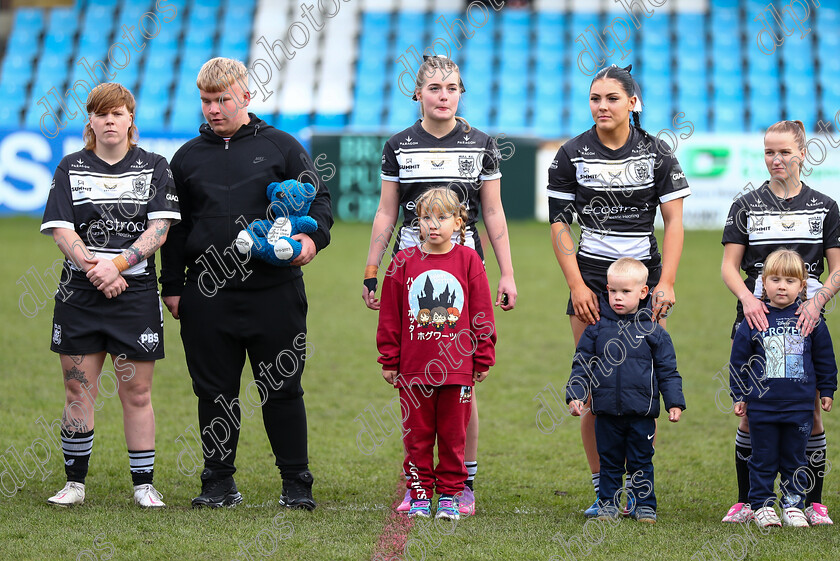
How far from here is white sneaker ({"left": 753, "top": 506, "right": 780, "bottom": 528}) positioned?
413 centimetres

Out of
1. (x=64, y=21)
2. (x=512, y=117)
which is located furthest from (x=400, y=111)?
(x=64, y=21)

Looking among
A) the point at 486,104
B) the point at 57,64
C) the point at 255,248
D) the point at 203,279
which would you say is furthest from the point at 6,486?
the point at 57,64

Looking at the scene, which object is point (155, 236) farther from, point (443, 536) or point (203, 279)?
point (443, 536)

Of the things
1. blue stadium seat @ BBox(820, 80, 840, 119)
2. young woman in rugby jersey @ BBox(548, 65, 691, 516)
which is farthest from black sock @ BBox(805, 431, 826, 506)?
blue stadium seat @ BBox(820, 80, 840, 119)

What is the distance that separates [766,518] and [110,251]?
3.03m

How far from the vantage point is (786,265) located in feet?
13.7

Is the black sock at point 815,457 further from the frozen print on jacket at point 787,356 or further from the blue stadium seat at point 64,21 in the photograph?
the blue stadium seat at point 64,21

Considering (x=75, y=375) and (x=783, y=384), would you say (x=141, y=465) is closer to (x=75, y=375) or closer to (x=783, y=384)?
(x=75, y=375)

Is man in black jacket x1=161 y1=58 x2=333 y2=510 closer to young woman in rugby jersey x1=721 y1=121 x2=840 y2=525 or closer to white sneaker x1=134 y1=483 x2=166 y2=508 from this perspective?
white sneaker x1=134 y1=483 x2=166 y2=508

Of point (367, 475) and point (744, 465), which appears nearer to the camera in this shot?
point (744, 465)

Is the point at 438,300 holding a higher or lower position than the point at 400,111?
lower

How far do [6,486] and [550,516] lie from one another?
259cm

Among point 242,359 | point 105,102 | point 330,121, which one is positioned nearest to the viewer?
point 105,102

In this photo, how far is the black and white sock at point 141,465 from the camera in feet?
14.5
